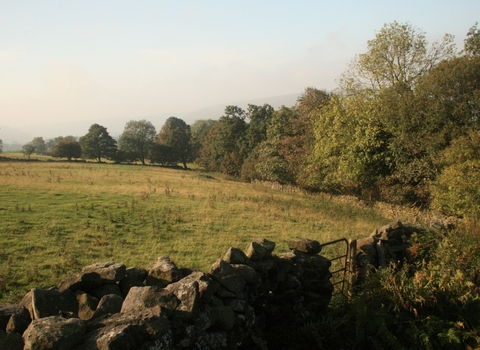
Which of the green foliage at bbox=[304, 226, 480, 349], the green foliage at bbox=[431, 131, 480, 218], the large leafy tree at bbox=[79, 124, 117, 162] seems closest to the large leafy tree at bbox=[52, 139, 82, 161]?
the large leafy tree at bbox=[79, 124, 117, 162]

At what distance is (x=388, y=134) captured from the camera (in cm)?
3338

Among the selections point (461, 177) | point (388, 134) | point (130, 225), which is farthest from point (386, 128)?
point (130, 225)

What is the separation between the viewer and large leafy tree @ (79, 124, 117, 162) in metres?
73.9

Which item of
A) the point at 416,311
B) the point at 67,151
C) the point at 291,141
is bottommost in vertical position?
the point at 416,311

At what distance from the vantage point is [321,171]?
4072cm

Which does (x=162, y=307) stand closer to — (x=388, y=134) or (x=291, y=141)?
(x=388, y=134)

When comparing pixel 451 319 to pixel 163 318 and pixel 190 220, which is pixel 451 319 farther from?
pixel 190 220

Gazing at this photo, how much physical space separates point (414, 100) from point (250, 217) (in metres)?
17.2

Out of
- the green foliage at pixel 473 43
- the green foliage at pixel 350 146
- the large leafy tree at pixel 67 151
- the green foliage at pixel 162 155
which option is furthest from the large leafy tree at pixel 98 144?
the green foliage at pixel 473 43

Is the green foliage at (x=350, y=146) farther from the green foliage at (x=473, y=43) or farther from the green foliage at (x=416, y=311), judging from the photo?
the green foliage at (x=416, y=311)

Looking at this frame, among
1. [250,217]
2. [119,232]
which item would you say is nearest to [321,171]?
[250,217]

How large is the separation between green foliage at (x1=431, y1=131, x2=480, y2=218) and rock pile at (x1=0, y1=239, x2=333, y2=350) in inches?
769

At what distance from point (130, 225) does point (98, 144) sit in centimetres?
6268

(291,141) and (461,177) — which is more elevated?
(291,141)
